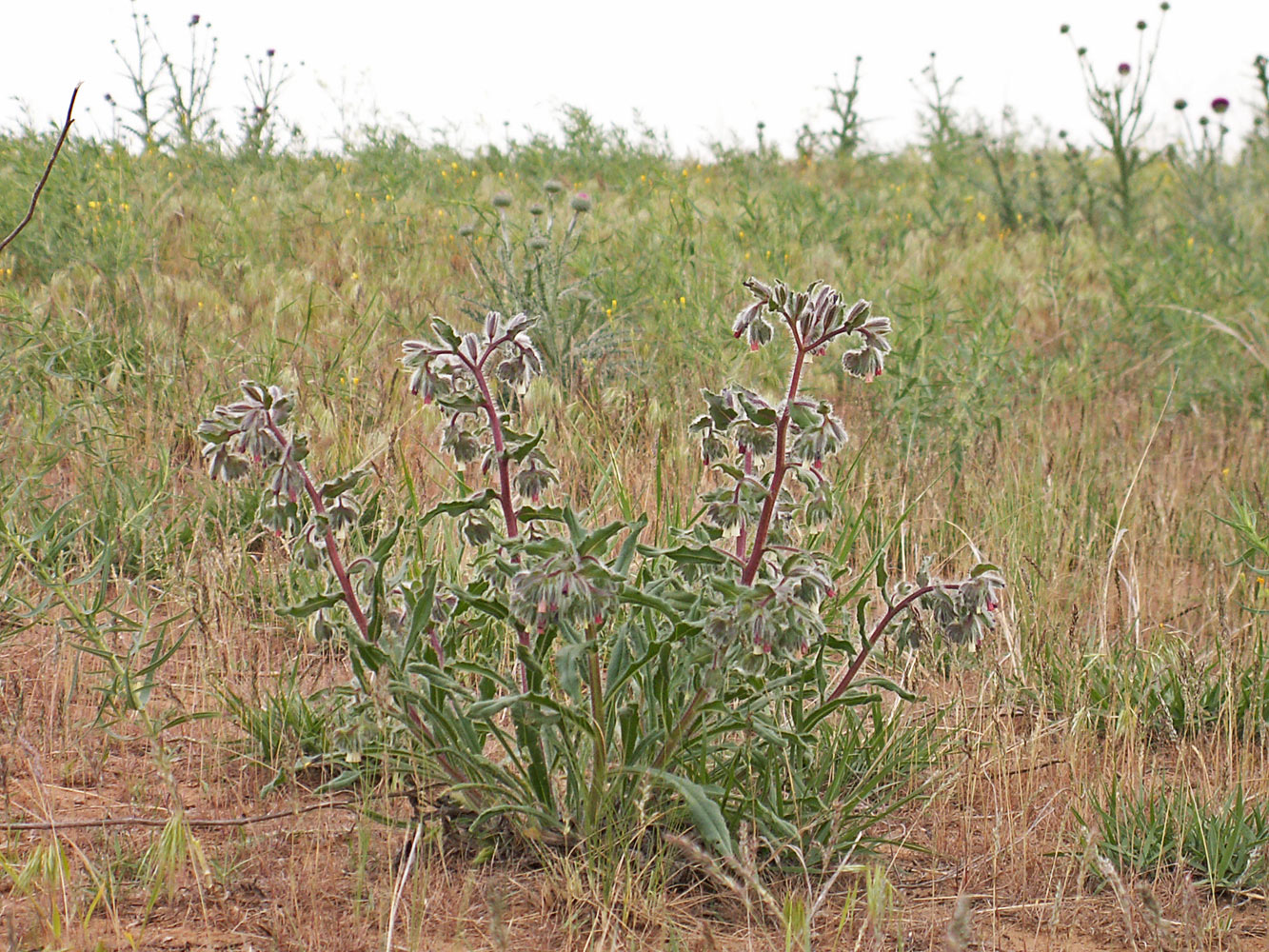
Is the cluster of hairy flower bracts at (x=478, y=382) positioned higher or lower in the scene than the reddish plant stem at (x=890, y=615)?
higher

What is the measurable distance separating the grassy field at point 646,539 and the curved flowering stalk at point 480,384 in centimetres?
34

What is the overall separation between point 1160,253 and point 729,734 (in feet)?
22.8

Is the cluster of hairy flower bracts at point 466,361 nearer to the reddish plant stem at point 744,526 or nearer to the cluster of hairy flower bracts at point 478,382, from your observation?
the cluster of hairy flower bracts at point 478,382

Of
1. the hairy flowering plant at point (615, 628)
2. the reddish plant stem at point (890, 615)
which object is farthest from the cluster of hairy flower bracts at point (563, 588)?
the reddish plant stem at point (890, 615)

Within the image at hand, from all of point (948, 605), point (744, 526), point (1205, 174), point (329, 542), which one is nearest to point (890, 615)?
point (948, 605)

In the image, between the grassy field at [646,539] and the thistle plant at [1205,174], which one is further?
the thistle plant at [1205,174]

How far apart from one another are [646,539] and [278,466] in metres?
1.77

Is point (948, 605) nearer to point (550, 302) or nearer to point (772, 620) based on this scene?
point (772, 620)

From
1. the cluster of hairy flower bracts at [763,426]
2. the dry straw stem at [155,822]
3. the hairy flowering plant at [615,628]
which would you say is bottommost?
the dry straw stem at [155,822]

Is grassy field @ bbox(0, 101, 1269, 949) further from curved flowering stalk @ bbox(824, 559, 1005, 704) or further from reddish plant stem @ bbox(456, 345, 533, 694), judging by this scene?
reddish plant stem @ bbox(456, 345, 533, 694)

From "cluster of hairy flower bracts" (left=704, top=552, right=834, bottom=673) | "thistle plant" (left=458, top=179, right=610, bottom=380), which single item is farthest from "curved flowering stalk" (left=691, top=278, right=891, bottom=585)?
"thistle plant" (left=458, top=179, right=610, bottom=380)

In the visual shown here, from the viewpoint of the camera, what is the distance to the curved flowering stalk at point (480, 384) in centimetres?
202

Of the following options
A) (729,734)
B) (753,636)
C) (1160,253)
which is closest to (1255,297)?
(1160,253)

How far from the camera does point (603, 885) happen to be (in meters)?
2.05
